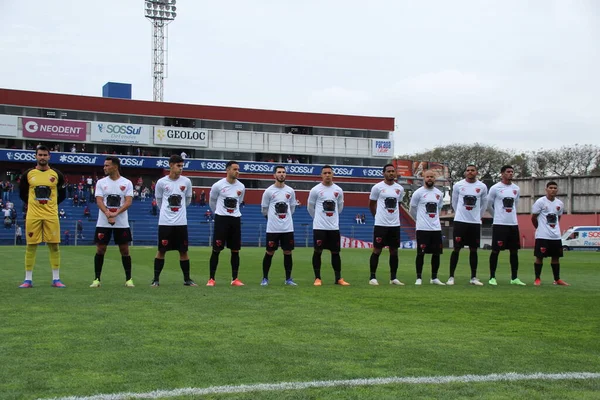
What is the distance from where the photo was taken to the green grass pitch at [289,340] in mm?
4441

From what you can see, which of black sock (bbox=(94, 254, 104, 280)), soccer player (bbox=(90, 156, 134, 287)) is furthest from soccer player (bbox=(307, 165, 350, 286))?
black sock (bbox=(94, 254, 104, 280))

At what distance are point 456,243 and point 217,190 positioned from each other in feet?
14.9

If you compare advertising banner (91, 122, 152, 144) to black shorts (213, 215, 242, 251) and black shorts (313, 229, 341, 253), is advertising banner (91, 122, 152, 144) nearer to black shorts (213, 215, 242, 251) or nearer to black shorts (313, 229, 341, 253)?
black shorts (213, 215, 242, 251)

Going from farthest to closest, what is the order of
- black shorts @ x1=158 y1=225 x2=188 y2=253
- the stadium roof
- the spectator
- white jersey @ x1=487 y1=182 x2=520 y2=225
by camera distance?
the stadium roof < the spectator < white jersey @ x1=487 y1=182 x2=520 y2=225 < black shorts @ x1=158 y1=225 x2=188 y2=253

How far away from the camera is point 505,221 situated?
42.9ft

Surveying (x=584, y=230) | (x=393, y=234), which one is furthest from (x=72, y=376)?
(x=584, y=230)

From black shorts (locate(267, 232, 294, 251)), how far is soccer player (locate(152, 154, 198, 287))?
1.48 m

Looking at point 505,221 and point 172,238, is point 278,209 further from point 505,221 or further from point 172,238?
point 505,221

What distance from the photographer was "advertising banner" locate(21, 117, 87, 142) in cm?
5591

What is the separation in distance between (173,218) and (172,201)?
286mm

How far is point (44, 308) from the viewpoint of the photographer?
797 cm

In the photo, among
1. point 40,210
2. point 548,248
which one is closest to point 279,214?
point 40,210

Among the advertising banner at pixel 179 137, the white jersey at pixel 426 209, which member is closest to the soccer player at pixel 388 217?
the white jersey at pixel 426 209

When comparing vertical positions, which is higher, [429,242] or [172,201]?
[172,201]
